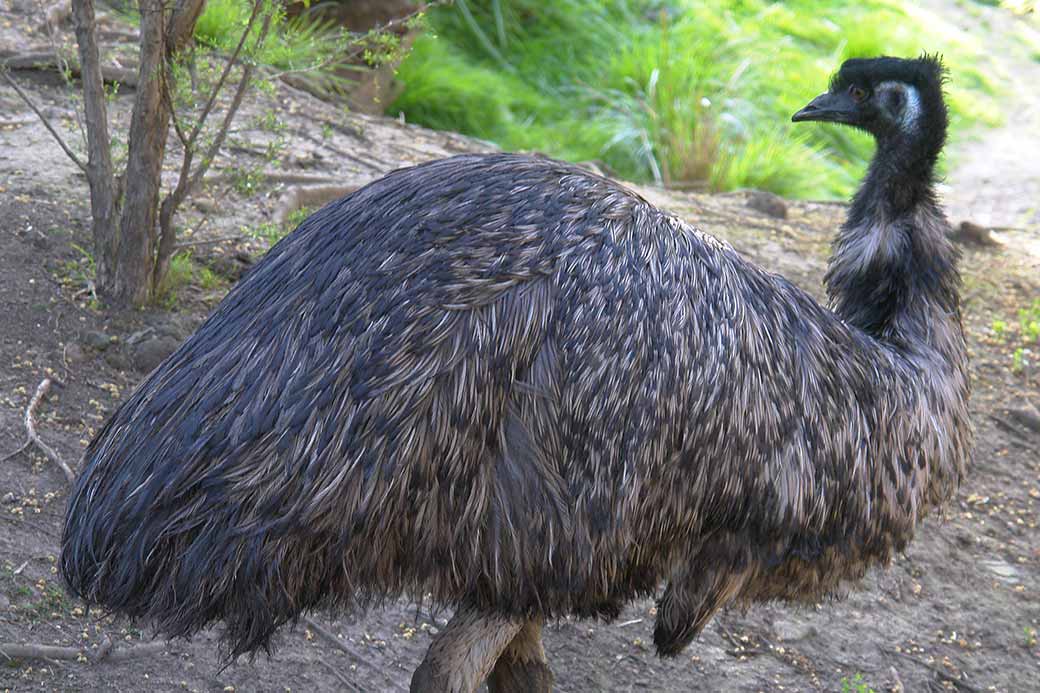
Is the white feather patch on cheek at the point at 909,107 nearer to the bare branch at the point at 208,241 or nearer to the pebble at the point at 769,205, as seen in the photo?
the bare branch at the point at 208,241

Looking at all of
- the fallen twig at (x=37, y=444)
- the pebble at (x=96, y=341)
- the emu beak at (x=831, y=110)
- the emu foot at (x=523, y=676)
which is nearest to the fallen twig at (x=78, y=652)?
the fallen twig at (x=37, y=444)

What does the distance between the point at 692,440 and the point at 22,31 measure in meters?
4.44

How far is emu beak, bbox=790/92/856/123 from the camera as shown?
11.6 feet

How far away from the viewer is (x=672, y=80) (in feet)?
29.3

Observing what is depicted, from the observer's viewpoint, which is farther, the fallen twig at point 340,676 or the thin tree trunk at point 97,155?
the thin tree trunk at point 97,155

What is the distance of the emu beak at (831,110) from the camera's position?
11.6 ft

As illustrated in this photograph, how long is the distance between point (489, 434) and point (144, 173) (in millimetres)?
2217

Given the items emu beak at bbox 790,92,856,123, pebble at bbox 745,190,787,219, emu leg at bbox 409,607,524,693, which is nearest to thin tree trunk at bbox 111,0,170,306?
emu beak at bbox 790,92,856,123

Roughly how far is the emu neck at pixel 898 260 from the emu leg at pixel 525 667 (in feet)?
3.61

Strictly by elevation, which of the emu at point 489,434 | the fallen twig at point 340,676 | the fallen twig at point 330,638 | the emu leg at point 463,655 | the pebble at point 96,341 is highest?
the emu at point 489,434

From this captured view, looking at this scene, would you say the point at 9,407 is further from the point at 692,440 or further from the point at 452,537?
the point at 692,440

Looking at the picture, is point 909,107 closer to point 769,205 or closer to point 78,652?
point 78,652

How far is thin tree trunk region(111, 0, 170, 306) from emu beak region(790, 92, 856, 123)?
1.89 meters

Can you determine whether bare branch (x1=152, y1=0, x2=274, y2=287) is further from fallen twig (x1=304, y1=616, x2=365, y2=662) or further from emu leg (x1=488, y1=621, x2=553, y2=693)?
emu leg (x1=488, y1=621, x2=553, y2=693)
